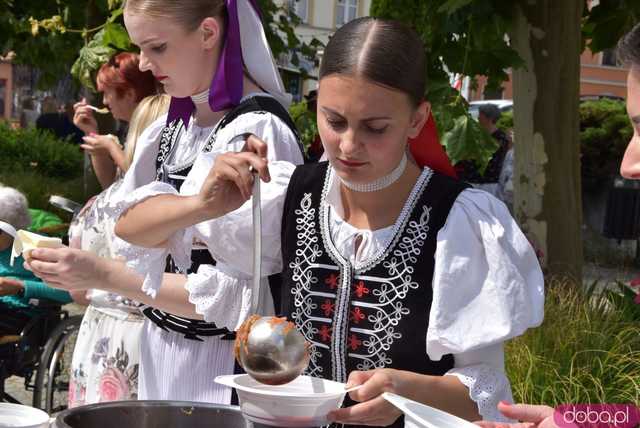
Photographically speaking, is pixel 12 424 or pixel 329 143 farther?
pixel 329 143

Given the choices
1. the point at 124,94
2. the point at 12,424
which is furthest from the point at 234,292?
the point at 124,94

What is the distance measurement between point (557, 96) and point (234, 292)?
4012mm

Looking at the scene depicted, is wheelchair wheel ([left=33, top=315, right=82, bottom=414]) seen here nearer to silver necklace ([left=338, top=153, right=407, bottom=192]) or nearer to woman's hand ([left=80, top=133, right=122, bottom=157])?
woman's hand ([left=80, top=133, right=122, bottom=157])

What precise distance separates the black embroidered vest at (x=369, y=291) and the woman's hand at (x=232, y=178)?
182 millimetres

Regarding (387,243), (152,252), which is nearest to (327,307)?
(387,243)

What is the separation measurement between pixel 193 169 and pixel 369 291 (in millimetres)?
452

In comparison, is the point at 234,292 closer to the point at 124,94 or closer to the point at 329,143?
the point at 329,143

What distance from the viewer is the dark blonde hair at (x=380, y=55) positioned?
5.73 ft

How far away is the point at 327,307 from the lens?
1.83 metres

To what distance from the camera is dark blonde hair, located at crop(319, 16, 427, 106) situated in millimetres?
1746

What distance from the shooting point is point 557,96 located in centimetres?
559

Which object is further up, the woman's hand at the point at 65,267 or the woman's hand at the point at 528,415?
the woman's hand at the point at 65,267

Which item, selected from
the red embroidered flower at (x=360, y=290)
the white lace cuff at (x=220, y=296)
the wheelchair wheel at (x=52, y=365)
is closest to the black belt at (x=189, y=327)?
the white lace cuff at (x=220, y=296)

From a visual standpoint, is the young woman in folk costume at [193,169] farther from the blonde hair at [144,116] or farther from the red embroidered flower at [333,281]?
the blonde hair at [144,116]
